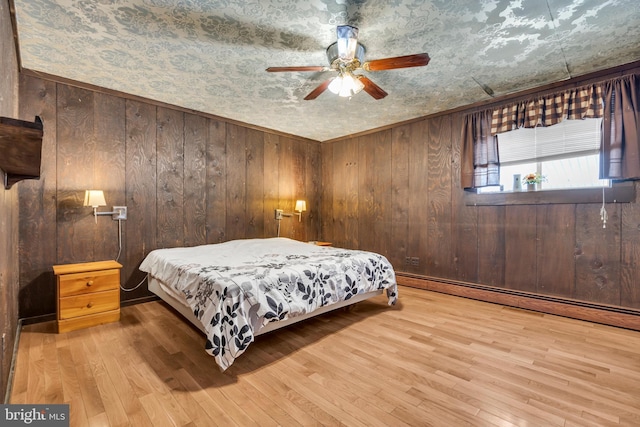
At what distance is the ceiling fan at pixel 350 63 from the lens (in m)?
2.08

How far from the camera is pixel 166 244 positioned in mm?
3691

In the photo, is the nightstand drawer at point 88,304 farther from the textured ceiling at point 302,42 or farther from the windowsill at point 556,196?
the windowsill at point 556,196

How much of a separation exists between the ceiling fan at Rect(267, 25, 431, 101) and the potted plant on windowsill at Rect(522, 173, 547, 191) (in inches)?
81.3

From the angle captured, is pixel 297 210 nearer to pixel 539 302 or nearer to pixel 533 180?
pixel 533 180

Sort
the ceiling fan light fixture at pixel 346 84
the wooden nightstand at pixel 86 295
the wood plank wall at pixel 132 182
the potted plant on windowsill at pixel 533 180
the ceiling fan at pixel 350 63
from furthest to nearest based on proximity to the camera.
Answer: the potted plant on windowsill at pixel 533 180, the wood plank wall at pixel 132 182, the wooden nightstand at pixel 86 295, the ceiling fan light fixture at pixel 346 84, the ceiling fan at pixel 350 63

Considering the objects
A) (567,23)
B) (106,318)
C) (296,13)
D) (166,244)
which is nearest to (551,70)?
(567,23)

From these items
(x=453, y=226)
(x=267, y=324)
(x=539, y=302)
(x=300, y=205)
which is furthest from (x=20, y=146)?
(x=539, y=302)

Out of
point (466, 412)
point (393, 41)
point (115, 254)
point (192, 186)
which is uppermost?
point (393, 41)

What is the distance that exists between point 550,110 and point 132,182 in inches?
190

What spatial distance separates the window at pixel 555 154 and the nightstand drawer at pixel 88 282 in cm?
446

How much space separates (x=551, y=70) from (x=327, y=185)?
3611mm

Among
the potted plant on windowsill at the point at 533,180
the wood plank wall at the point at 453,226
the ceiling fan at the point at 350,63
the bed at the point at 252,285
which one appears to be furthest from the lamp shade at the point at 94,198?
the potted plant on windowsill at the point at 533,180

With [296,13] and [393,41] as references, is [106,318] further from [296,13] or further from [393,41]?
[393,41]

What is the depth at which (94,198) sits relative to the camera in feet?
9.60
